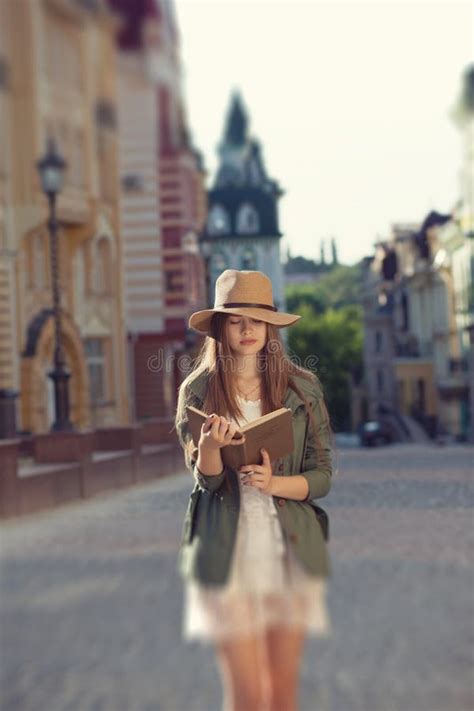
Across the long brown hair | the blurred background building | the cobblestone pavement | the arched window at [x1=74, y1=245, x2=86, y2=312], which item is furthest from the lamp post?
the blurred background building

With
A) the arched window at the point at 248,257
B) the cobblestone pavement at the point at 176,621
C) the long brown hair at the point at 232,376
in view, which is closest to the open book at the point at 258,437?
the long brown hair at the point at 232,376

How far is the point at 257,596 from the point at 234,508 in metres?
0.27

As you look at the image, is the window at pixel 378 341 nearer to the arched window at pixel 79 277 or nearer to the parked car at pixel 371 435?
the parked car at pixel 371 435

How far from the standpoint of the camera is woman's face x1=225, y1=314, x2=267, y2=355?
433 centimetres

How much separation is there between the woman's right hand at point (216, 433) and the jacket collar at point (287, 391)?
0.22 m

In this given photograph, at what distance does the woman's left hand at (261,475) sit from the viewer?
417 cm

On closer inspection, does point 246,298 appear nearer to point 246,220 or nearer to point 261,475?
point 261,475

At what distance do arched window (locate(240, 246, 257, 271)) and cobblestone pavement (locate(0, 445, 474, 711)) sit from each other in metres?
33.1

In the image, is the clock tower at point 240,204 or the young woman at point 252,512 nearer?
the young woman at point 252,512

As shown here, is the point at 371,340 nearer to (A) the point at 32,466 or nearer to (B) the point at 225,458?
(A) the point at 32,466

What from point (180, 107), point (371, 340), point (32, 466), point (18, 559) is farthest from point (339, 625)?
point (371, 340)

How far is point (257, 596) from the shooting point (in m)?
4.11

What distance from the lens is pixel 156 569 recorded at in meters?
12.1

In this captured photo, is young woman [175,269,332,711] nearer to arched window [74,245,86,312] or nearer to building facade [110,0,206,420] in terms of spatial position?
building facade [110,0,206,420]
